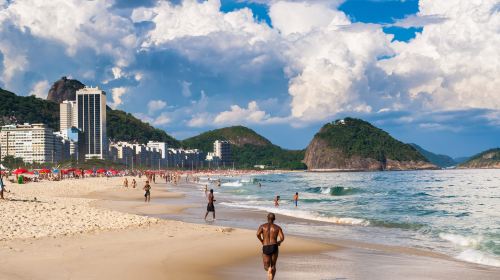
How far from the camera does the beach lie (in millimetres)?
12172

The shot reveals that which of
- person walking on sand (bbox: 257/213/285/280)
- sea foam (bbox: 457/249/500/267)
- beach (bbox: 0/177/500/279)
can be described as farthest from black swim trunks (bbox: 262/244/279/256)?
sea foam (bbox: 457/249/500/267)

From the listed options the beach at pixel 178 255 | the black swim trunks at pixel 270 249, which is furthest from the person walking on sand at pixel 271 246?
the beach at pixel 178 255

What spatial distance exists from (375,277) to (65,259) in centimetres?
737

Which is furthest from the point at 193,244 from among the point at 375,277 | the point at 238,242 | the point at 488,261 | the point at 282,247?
the point at 488,261

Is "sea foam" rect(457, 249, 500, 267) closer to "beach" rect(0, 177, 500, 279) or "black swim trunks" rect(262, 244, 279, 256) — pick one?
"beach" rect(0, 177, 500, 279)

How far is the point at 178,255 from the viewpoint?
48.0ft

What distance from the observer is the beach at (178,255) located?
12172mm

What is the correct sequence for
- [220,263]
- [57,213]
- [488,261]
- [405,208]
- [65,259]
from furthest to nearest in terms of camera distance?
[405,208] → [57,213] → [488,261] → [220,263] → [65,259]

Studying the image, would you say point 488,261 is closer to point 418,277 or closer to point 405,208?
point 418,277

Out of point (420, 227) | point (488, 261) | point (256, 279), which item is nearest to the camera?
point (256, 279)

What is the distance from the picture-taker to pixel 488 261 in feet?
51.1

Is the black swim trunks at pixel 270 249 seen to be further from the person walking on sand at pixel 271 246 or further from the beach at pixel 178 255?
the beach at pixel 178 255

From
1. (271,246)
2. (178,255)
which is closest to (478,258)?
(271,246)

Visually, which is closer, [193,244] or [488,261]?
[488,261]
